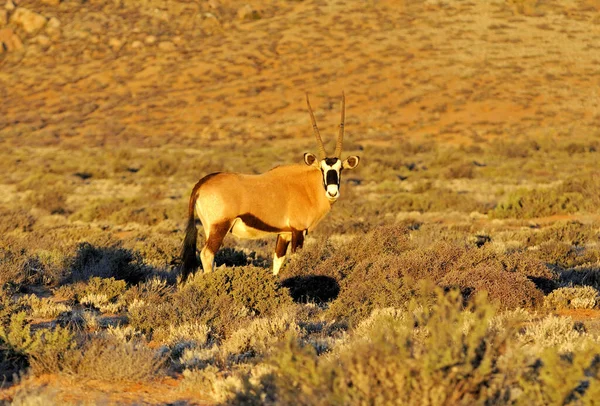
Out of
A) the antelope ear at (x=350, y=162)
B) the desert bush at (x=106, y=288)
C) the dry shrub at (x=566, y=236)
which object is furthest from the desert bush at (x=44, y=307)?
the dry shrub at (x=566, y=236)

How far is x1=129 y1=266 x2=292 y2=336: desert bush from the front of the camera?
7.68 m

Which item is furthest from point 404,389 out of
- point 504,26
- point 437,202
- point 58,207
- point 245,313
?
point 504,26

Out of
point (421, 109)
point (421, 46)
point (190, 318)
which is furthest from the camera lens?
point (421, 46)

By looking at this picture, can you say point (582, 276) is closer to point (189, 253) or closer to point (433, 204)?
point (189, 253)

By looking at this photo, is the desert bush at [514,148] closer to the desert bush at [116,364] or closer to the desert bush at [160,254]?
the desert bush at [160,254]

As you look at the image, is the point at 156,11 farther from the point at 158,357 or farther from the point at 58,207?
the point at 158,357

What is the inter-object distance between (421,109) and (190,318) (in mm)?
42655

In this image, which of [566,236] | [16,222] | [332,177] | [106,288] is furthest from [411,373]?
[16,222]

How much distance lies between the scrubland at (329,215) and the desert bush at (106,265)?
0.16 feet

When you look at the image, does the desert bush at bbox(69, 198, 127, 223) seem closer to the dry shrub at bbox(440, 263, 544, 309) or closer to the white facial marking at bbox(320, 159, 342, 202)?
the white facial marking at bbox(320, 159, 342, 202)

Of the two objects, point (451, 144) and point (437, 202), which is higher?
point (437, 202)

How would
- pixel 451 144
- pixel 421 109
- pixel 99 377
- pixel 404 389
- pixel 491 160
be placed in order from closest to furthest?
1. pixel 404 389
2. pixel 99 377
3. pixel 491 160
4. pixel 451 144
5. pixel 421 109

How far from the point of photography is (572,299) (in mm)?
8547

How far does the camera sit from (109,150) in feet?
138
